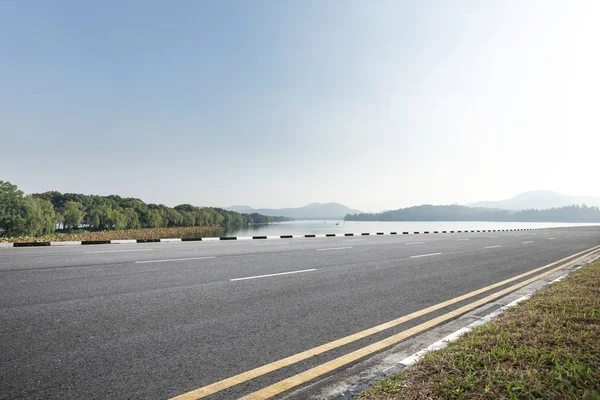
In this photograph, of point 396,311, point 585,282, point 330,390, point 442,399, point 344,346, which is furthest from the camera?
point 585,282

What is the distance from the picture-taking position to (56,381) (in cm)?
283

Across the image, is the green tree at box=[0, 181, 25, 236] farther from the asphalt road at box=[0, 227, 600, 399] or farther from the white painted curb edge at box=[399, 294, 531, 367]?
the white painted curb edge at box=[399, 294, 531, 367]

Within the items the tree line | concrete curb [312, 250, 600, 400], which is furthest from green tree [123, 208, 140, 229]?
concrete curb [312, 250, 600, 400]

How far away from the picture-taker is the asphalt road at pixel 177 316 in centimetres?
296

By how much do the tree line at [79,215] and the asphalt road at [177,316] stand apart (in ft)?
294

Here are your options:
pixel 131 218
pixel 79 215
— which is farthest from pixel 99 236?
pixel 131 218

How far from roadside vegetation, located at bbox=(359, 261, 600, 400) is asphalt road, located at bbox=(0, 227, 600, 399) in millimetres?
946

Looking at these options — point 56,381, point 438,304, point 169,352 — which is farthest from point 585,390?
point 56,381

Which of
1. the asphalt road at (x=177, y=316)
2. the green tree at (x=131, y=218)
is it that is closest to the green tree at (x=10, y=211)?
the green tree at (x=131, y=218)

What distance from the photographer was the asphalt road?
2.96 m

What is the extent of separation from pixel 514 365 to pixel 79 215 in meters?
125

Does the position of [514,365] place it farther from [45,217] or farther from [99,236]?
[45,217]

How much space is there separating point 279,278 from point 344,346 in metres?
3.77

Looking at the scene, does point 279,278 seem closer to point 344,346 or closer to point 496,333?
point 344,346
